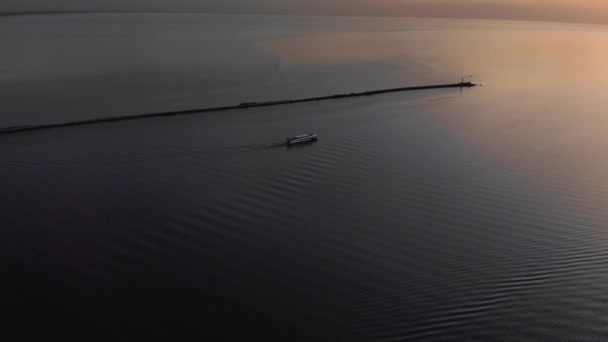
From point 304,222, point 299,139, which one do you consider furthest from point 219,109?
point 304,222

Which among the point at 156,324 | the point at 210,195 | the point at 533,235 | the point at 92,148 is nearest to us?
the point at 156,324

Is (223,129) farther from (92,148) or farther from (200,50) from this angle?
(200,50)

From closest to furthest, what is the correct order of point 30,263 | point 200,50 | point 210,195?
point 30,263
point 210,195
point 200,50

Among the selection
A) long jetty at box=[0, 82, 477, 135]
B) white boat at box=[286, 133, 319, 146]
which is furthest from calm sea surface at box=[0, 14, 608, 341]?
long jetty at box=[0, 82, 477, 135]

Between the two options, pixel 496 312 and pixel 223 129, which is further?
pixel 223 129

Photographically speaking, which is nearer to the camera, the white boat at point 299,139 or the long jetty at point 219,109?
the white boat at point 299,139

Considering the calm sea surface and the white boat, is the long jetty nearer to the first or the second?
the calm sea surface

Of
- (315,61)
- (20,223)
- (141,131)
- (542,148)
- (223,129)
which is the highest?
(315,61)

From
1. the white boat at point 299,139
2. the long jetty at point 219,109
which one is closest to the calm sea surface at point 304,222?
the white boat at point 299,139

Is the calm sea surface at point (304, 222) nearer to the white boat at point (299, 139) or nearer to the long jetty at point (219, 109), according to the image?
the white boat at point (299, 139)

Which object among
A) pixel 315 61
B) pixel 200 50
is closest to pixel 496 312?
pixel 315 61
